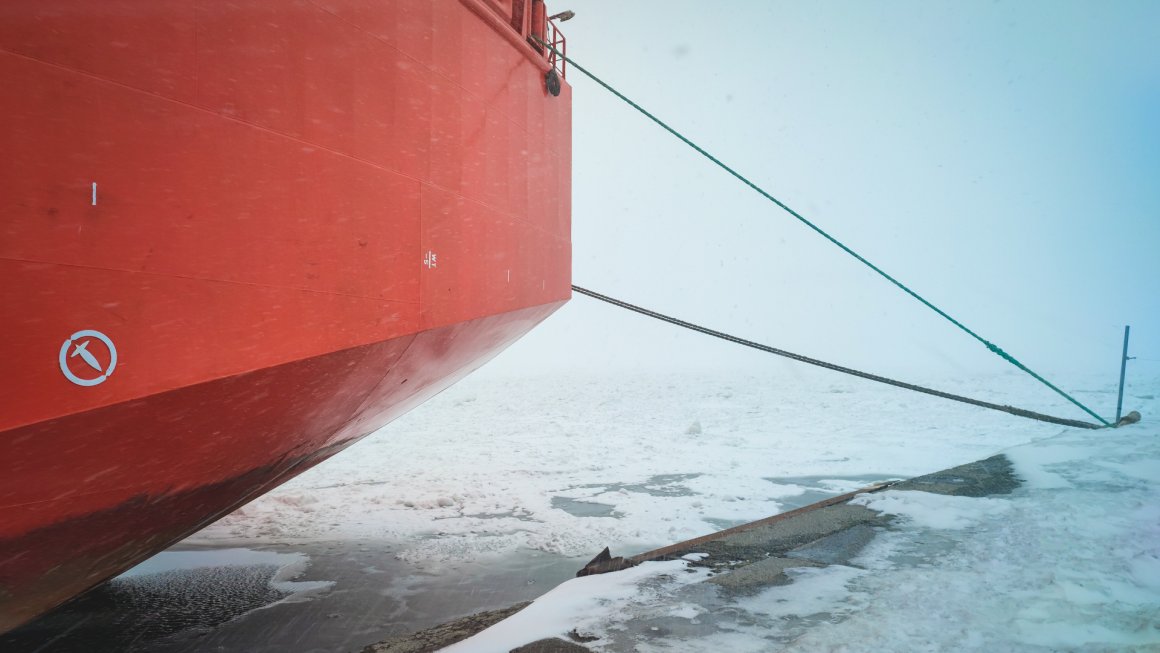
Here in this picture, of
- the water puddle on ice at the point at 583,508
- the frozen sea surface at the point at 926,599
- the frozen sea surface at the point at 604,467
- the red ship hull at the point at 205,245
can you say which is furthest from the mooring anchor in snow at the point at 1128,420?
the red ship hull at the point at 205,245

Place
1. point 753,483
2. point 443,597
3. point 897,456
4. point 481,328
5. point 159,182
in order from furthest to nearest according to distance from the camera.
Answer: point 897,456 < point 753,483 < point 481,328 < point 443,597 < point 159,182

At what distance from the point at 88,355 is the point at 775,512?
5071 mm

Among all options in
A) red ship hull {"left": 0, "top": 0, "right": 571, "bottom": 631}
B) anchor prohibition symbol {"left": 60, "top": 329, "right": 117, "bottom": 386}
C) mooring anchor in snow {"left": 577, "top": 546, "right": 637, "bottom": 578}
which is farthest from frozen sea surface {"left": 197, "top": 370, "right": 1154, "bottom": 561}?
anchor prohibition symbol {"left": 60, "top": 329, "right": 117, "bottom": 386}

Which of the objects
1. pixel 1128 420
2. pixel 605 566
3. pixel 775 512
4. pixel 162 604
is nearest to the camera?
pixel 605 566

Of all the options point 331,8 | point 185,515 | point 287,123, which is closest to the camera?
point 287,123

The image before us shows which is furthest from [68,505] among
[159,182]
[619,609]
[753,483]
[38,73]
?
[753,483]

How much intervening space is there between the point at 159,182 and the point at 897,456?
872cm

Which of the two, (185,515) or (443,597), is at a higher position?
(185,515)

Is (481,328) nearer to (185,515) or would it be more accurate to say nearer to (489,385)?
(185,515)

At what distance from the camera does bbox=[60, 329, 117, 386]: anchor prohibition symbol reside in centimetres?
202

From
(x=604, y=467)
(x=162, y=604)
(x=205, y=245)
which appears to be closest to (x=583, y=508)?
(x=604, y=467)

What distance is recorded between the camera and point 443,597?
390 cm

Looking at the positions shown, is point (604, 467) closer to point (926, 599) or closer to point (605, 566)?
point (605, 566)

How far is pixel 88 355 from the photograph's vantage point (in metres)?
2.06
